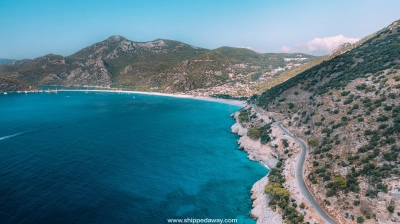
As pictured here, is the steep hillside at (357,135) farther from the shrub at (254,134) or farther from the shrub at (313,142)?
the shrub at (254,134)

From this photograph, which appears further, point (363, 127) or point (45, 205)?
point (363, 127)

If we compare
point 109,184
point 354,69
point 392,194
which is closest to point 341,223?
point 392,194

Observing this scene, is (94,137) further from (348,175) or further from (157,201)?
(348,175)

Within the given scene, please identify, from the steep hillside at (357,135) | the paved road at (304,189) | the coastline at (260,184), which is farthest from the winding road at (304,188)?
the coastline at (260,184)

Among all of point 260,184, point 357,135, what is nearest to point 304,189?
point 260,184

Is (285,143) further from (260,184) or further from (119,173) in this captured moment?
(119,173)
